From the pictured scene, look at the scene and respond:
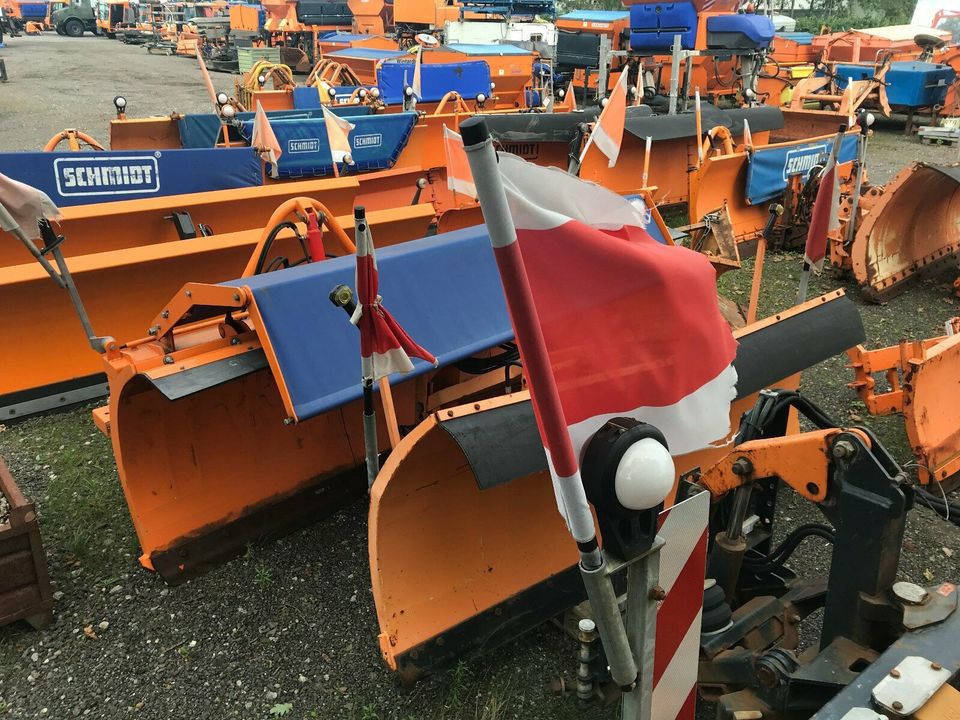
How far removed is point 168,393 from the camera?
249 cm

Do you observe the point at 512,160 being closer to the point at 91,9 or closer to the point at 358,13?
the point at 358,13

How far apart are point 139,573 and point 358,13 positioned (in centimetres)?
2283

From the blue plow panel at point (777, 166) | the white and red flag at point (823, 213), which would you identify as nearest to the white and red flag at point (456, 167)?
the white and red flag at point (823, 213)

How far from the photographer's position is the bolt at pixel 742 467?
2170 mm

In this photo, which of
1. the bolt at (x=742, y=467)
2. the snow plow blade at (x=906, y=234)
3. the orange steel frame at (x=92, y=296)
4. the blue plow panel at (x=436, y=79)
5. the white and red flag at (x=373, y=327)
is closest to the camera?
the bolt at (x=742, y=467)

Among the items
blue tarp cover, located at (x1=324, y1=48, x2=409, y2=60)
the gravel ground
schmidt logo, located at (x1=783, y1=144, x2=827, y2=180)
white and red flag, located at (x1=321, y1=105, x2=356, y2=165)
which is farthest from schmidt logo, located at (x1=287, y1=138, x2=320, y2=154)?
blue tarp cover, located at (x1=324, y1=48, x2=409, y2=60)

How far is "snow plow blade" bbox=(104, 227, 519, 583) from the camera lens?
274 cm

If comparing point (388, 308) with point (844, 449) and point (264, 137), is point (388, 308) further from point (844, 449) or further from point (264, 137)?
point (264, 137)

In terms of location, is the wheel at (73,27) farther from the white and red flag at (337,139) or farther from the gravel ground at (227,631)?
the gravel ground at (227,631)

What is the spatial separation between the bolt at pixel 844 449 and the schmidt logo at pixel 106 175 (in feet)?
17.0

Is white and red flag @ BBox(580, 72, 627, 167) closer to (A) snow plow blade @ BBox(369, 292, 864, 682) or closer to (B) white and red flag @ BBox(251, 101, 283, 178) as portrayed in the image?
(A) snow plow blade @ BBox(369, 292, 864, 682)

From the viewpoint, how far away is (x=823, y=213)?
457cm

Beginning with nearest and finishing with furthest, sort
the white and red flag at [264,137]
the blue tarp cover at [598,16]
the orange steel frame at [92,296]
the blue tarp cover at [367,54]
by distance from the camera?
the orange steel frame at [92,296] < the white and red flag at [264,137] < the blue tarp cover at [367,54] < the blue tarp cover at [598,16]

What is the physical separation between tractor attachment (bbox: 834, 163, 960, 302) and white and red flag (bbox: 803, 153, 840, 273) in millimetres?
1970
